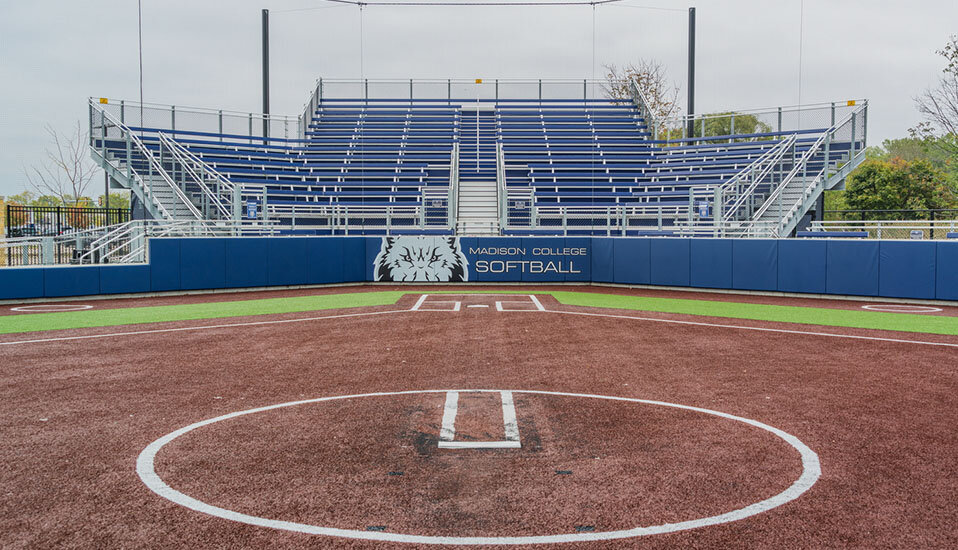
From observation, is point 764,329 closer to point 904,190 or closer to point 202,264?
point 202,264

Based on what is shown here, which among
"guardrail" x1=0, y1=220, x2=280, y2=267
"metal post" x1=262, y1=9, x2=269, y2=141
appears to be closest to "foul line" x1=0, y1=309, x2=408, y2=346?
"guardrail" x1=0, y1=220, x2=280, y2=267

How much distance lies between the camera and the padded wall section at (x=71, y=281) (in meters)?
17.8

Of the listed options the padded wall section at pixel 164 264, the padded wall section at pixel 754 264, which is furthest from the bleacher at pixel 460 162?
the padded wall section at pixel 164 264

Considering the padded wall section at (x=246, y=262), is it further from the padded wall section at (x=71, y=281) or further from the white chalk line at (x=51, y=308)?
the white chalk line at (x=51, y=308)

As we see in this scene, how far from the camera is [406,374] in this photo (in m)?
8.88

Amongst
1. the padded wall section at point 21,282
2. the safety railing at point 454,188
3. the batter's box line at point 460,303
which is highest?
the safety railing at point 454,188

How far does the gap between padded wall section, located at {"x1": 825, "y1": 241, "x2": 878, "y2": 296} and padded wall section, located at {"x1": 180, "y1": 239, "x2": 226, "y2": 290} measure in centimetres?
1725

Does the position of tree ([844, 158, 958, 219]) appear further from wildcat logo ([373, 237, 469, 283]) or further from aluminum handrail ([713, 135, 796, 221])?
wildcat logo ([373, 237, 469, 283])

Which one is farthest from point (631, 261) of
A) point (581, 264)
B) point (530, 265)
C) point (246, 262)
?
point (246, 262)

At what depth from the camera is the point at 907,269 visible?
17.8 m

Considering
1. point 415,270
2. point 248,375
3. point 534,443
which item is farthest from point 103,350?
point 415,270

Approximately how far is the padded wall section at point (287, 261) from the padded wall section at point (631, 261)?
10062 mm

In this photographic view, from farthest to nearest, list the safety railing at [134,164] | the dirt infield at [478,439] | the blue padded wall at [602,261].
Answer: the safety railing at [134,164], the blue padded wall at [602,261], the dirt infield at [478,439]

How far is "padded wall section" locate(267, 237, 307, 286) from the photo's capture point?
2147 cm
